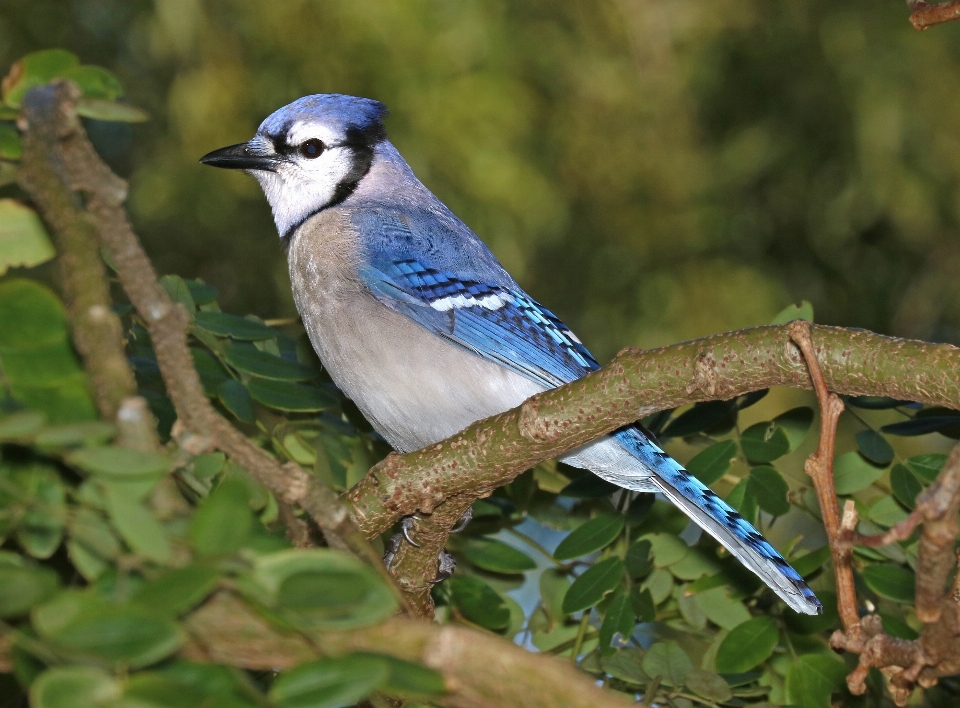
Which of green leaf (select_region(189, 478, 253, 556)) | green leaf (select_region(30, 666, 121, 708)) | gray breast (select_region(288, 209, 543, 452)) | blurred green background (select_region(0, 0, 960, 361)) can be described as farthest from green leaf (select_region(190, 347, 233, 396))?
blurred green background (select_region(0, 0, 960, 361))

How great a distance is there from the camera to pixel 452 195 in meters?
3.26

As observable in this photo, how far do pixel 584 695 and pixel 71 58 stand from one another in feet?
2.20

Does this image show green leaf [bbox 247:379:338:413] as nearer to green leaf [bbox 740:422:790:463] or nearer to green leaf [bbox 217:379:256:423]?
green leaf [bbox 217:379:256:423]

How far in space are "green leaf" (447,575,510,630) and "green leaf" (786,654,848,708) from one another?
429 mm

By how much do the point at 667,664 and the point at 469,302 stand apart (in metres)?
0.80

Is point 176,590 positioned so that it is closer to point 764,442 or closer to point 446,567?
point 446,567

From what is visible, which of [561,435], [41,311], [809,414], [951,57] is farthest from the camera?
[951,57]

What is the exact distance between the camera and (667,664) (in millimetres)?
1469

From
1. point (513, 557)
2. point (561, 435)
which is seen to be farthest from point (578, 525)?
point (561, 435)

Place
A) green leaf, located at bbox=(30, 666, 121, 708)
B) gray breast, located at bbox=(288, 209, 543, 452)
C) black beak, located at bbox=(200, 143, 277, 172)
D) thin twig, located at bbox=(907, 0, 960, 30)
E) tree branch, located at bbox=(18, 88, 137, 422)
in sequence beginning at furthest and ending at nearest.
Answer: black beak, located at bbox=(200, 143, 277, 172)
gray breast, located at bbox=(288, 209, 543, 452)
thin twig, located at bbox=(907, 0, 960, 30)
tree branch, located at bbox=(18, 88, 137, 422)
green leaf, located at bbox=(30, 666, 121, 708)

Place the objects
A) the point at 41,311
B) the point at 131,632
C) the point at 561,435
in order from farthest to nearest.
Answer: the point at 561,435, the point at 41,311, the point at 131,632

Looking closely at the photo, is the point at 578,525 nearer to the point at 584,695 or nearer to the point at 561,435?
the point at 561,435

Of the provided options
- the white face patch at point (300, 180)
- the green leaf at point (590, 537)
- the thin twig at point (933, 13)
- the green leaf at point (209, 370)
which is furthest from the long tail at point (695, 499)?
the white face patch at point (300, 180)

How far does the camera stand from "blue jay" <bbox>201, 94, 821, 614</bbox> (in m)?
1.77
